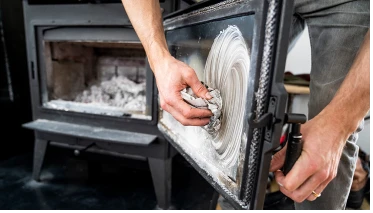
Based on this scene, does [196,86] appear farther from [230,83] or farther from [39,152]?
[39,152]

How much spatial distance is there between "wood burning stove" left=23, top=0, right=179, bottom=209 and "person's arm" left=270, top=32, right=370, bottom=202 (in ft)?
1.96

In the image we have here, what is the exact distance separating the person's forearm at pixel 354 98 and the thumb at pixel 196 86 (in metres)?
0.22

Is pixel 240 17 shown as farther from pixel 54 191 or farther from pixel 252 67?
pixel 54 191

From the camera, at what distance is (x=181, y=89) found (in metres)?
0.51

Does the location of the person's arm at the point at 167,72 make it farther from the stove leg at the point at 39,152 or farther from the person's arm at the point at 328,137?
the stove leg at the point at 39,152

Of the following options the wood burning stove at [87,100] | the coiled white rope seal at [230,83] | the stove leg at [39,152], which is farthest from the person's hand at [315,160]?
the stove leg at [39,152]

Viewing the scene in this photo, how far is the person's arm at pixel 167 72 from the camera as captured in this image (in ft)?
1.64

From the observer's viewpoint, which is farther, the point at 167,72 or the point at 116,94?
the point at 116,94

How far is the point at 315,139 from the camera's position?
40 cm

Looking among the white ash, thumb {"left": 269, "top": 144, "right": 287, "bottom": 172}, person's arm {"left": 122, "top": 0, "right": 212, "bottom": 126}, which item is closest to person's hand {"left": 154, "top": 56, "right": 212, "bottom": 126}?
person's arm {"left": 122, "top": 0, "right": 212, "bottom": 126}

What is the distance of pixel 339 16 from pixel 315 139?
0.35 m

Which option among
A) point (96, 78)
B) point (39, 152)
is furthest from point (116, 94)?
point (39, 152)

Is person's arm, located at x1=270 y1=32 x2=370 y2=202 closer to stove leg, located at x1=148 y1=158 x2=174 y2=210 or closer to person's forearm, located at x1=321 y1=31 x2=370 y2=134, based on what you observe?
person's forearm, located at x1=321 y1=31 x2=370 y2=134

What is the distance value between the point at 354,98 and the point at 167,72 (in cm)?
35
